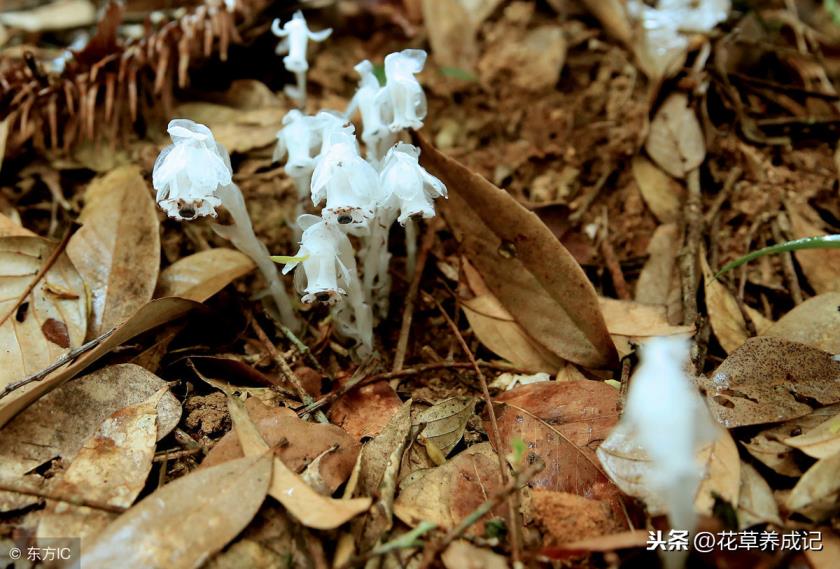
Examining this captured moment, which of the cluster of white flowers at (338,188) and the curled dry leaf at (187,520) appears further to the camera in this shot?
the cluster of white flowers at (338,188)

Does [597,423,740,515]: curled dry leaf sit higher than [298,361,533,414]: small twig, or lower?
higher

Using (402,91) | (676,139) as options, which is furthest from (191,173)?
(676,139)

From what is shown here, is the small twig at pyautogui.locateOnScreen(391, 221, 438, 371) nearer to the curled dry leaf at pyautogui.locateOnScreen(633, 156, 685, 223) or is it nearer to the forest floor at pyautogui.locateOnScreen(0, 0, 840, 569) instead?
the forest floor at pyautogui.locateOnScreen(0, 0, 840, 569)

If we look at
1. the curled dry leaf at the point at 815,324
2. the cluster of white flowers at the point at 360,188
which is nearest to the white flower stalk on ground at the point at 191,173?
the cluster of white flowers at the point at 360,188

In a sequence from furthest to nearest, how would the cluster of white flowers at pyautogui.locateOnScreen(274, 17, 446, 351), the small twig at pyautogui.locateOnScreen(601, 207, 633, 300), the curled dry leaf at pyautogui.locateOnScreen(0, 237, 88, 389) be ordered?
the small twig at pyautogui.locateOnScreen(601, 207, 633, 300) < the curled dry leaf at pyautogui.locateOnScreen(0, 237, 88, 389) < the cluster of white flowers at pyautogui.locateOnScreen(274, 17, 446, 351)

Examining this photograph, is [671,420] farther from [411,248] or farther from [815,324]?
[411,248]

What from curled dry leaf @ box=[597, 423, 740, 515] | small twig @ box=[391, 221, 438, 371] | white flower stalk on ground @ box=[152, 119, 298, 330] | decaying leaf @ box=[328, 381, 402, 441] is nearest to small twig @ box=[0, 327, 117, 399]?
white flower stalk on ground @ box=[152, 119, 298, 330]

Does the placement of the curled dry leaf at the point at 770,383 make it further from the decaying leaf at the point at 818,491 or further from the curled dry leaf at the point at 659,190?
the curled dry leaf at the point at 659,190
